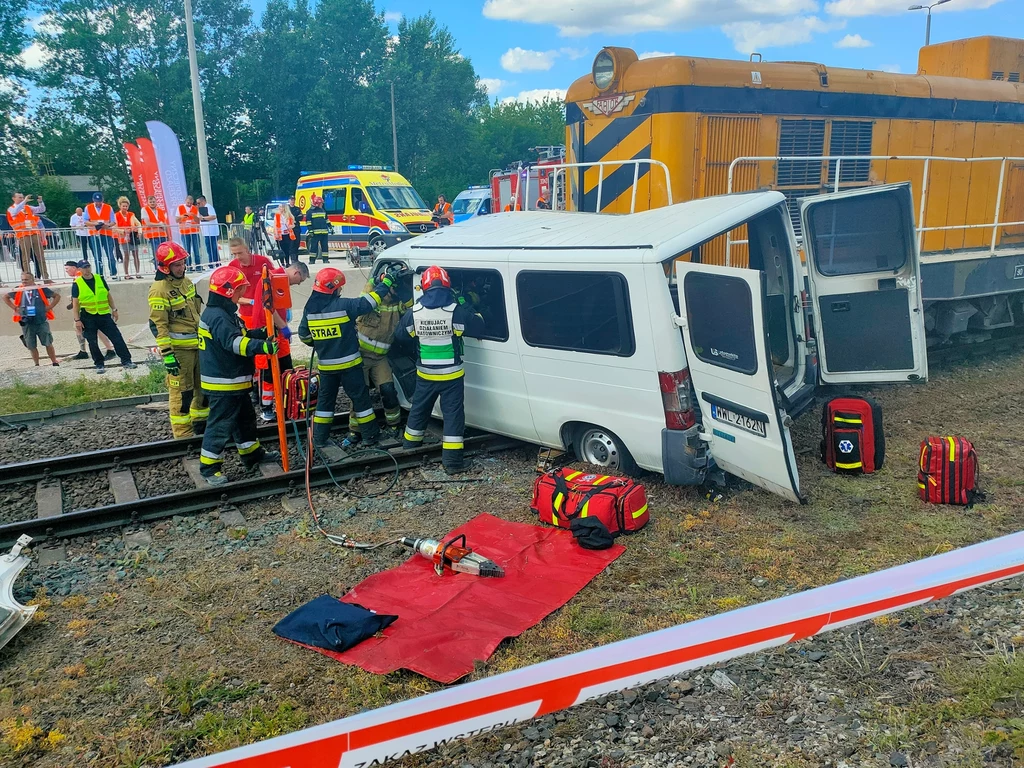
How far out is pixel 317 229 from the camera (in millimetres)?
21734

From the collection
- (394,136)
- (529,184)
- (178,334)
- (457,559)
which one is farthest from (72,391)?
(394,136)

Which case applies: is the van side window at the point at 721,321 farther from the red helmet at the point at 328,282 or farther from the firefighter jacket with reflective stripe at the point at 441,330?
the red helmet at the point at 328,282

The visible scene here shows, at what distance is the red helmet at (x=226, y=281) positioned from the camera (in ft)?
21.1

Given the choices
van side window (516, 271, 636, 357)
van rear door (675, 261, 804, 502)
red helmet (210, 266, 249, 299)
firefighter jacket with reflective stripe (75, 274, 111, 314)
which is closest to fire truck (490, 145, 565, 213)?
van side window (516, 271, 636, 357)

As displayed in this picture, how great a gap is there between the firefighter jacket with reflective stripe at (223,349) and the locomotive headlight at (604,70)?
5086mm

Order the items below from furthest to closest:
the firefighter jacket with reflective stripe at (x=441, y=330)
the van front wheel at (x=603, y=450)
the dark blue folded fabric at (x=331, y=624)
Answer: the firefighter jacket with reflective stripe at (x=441, y=330) < the van front wheel at (x=603, y=450) < the dark blue folded fabric at (x=331, y=624)

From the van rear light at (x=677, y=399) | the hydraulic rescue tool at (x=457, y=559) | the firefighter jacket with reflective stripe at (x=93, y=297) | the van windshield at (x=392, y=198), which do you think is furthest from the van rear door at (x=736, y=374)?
the van windshield at (x=392, y=198)

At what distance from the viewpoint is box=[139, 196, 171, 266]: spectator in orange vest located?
15.9 metres

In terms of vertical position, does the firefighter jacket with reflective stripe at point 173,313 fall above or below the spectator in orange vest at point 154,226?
below

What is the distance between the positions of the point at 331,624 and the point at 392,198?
2051cm

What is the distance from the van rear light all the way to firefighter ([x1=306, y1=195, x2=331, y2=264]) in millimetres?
17698

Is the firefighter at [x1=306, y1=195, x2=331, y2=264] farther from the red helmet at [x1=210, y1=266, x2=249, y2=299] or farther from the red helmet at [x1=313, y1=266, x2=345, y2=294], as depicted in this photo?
the red helmet at [x1=210, y1=266, x2=249, y2=299]

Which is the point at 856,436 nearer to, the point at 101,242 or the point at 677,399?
the point at 677,399

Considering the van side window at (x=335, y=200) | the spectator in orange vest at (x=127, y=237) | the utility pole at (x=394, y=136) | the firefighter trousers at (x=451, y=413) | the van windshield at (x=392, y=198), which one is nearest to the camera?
the firefighter trousers at (x=451, y=413)
